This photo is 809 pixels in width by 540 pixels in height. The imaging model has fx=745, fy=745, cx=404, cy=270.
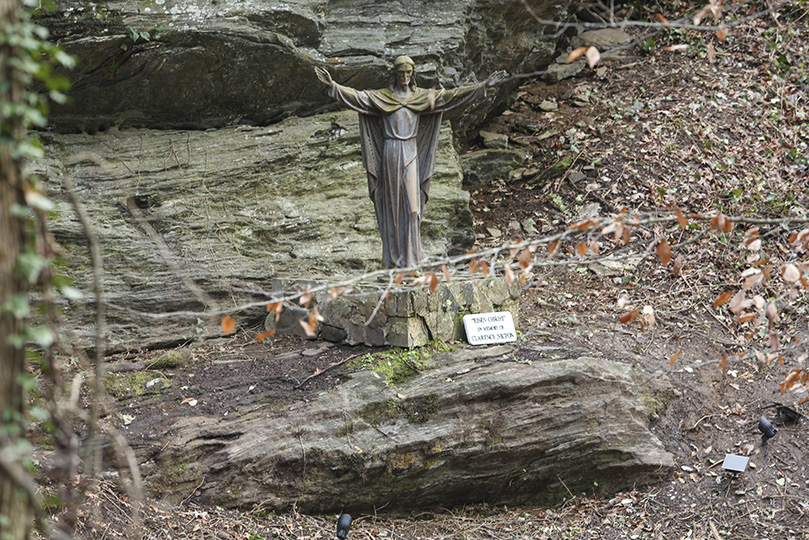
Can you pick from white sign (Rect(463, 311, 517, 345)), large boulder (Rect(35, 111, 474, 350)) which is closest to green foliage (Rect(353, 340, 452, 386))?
white sign (Rect(463, 311, 517, 345))

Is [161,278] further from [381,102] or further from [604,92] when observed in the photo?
[604,92]

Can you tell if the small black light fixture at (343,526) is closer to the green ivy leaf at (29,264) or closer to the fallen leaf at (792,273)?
the fallen leaf at (792,273)

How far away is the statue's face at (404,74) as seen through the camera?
271 inches

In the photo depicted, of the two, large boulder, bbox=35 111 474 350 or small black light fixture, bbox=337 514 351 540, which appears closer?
small black light fixture, bbox=337 514 351 540

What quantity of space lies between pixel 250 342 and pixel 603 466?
382 centimetres

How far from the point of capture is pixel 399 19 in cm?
1047

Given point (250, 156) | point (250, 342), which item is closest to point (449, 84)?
point (250, 156)

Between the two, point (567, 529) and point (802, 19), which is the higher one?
point (802, 19)

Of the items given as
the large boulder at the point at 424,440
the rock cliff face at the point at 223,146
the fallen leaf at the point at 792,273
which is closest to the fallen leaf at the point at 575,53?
the fallen leaf at the point at 792,273

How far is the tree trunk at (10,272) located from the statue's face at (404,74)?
5.00m

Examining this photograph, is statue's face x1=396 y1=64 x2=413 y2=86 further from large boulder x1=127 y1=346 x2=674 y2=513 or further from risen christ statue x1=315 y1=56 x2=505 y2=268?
large boulder x1=127 y1=346 x2=674 y2=513

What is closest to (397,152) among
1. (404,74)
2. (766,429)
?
(404,74)

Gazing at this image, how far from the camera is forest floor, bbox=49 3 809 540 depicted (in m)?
6.25

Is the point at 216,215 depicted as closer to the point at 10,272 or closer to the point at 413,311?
the point at 413,311
